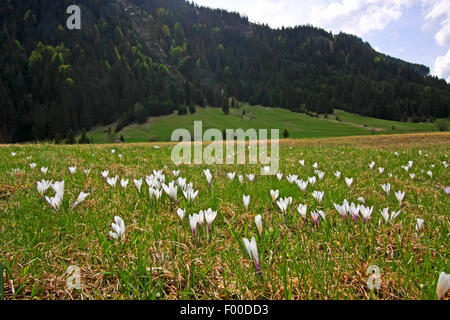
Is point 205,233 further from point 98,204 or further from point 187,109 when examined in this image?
point 187,109

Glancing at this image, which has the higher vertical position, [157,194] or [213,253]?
[157,194]

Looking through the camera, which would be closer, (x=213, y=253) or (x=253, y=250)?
(x=253, y=250)

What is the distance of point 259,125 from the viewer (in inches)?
5950

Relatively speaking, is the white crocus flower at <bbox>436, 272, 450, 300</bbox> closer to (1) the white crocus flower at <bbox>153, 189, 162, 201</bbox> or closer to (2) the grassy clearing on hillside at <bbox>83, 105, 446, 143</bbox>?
(1) the white crocus flower at <bbox>153, 189, 162, 201</bbox>

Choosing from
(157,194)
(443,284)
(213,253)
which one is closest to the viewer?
(443,284)

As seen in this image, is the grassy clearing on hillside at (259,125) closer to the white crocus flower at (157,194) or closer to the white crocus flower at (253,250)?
the white crocus flower at (157,194)

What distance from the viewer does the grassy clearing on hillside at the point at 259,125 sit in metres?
128

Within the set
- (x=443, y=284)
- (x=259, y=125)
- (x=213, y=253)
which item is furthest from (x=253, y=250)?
(x=259, y=125)

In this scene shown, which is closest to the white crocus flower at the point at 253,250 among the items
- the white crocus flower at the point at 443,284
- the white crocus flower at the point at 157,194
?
the white crocus flower at the point at 443,284

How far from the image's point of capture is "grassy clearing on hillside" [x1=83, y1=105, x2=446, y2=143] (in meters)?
128

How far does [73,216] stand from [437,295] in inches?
117

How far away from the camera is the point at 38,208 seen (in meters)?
2.96

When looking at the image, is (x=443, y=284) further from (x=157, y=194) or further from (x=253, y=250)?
(x=157, y=194)
